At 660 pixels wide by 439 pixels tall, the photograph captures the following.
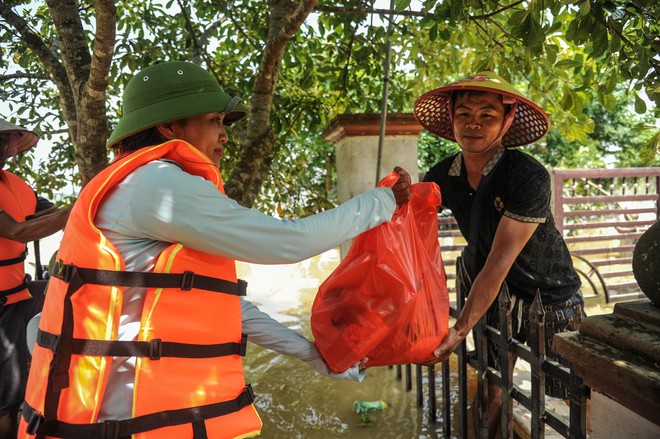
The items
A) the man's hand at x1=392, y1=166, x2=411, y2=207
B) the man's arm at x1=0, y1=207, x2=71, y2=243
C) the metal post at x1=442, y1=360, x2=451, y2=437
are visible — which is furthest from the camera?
the metal post at x1=442, y1=360, x2=451, y2=437

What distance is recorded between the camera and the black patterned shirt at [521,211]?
2176mm

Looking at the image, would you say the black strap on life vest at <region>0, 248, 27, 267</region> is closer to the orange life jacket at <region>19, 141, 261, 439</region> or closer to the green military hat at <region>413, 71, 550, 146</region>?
the orange life jacket at <region>19, 141, 261, 439</region>

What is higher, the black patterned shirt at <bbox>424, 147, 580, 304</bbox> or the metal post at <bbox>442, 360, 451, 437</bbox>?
the black patterned shirt at <bbox>424, 147, 580, 304</bbox>

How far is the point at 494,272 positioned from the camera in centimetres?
213

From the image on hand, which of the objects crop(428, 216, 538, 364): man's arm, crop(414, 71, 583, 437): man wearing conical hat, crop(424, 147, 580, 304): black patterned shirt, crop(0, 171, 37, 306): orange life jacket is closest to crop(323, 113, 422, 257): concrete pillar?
crop(414, 71, 583, 437): man wearing conical hat

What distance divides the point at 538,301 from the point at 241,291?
4.02 feet

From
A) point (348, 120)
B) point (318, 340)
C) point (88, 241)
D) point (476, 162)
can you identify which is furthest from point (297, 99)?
point (88, 241)

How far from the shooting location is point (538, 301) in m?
2.04

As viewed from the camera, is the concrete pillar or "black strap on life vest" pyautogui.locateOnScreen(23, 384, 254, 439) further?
the concrete pillar

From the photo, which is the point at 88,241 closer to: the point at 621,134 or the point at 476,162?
the point at 476,162

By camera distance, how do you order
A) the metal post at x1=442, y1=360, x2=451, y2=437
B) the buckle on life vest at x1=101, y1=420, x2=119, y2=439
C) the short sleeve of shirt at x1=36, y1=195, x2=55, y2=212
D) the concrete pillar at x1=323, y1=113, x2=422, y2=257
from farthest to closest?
the concrete pillar at x1=323, y1=113, x2=422, y2=257 → the short sleeve of shirt at x1=36, y1=195, x2=55, y2=212 → the metal post at x1=442, y1=360, x2=451, y2=437 → the buckle on life vest at x1=101, y1=420, x2=119, y2=439

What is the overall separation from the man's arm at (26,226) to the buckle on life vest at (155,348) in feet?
5.69

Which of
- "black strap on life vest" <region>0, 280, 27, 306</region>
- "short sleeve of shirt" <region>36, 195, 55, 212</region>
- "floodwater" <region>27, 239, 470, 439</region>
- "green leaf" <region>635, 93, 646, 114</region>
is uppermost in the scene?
"green leaf" <region>635, 93, 646, 114</region>

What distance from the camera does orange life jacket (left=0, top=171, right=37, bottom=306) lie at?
2803 mm
